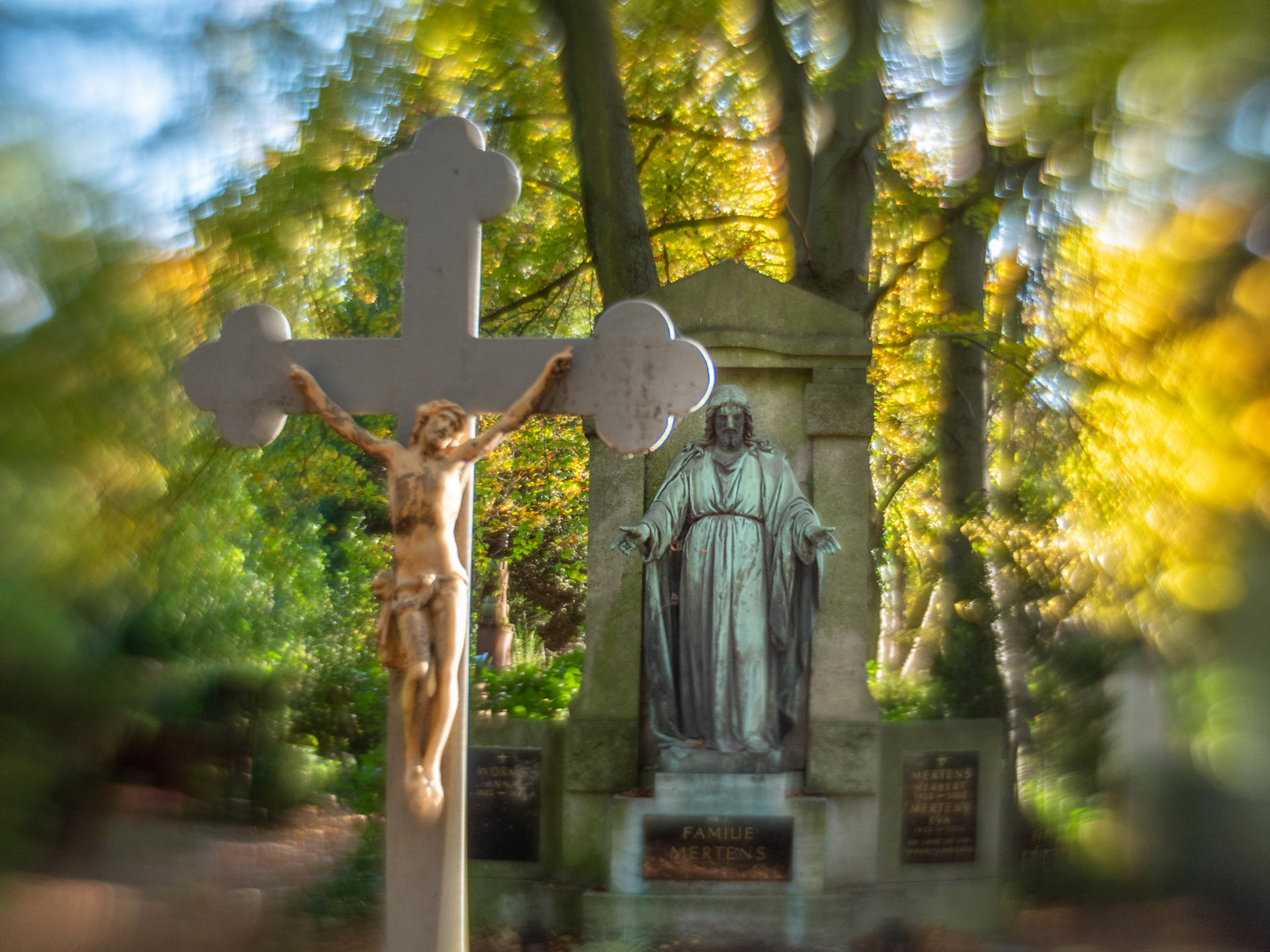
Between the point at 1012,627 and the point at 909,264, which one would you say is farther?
the point at 909,264

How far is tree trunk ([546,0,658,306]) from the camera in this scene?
6402 mm

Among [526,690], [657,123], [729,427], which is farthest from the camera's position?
[657,123]

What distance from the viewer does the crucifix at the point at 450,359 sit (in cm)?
253

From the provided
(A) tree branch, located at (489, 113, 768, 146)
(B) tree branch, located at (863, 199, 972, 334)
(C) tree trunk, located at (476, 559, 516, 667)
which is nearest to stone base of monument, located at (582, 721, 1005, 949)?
(B) tree branch, located at (863, 199, 972, 334)

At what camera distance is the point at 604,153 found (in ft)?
21.2

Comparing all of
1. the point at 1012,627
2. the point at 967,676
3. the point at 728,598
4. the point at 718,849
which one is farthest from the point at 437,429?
the point at 1012,627

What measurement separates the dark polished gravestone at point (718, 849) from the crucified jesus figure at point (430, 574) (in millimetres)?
2739

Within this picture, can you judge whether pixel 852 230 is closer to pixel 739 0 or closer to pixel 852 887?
pixel 739 0

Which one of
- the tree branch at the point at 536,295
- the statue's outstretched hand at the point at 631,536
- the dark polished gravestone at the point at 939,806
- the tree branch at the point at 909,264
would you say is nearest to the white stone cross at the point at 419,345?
the statue's outstretched hand at the point at 631,536

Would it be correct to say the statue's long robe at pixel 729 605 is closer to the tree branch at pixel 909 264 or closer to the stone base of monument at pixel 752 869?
the stone base of monument at pixel 752 869

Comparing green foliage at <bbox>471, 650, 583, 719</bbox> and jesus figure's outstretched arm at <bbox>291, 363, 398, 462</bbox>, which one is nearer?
jesus figure's outstretched arm at <bbox>291, 363, 398, 462</bbox>

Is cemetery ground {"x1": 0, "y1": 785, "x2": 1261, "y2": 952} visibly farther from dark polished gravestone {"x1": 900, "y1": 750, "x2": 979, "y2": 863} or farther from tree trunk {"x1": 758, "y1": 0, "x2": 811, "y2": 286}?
tree trunk {"x1": 758, "y1": 0, "x2": 811, "y2": 286}

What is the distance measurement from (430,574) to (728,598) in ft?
9.43

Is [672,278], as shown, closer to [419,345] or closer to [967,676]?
[967,676]
